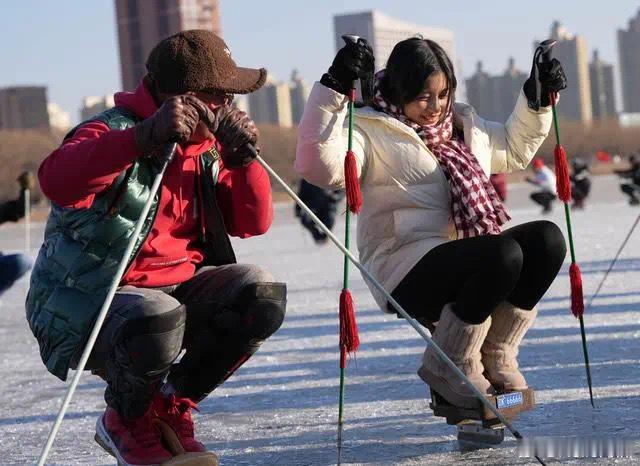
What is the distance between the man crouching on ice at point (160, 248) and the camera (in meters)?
2.96

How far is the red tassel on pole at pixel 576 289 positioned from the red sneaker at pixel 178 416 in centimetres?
119

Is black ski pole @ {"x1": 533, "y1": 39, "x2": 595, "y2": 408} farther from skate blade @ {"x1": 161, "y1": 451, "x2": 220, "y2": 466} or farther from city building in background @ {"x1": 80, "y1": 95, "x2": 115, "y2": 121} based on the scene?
city building in background @ {"x1": 80, "y1": 95, "x2": 115, "y2": 121}

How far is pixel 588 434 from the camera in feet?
11.6

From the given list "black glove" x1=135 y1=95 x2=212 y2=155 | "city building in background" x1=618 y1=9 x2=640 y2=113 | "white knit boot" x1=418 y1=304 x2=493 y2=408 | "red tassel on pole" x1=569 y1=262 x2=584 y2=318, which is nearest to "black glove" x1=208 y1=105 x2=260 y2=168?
"black glove" x1=135 y1=95 x2=212 y2=155

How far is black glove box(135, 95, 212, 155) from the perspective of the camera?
2.84 metres

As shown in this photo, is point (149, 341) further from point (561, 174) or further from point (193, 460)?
point (561, 174)

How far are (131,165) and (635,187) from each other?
48.8 feet

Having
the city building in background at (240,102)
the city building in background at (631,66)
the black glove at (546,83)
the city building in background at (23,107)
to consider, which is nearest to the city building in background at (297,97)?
the city building in background at (240,102)

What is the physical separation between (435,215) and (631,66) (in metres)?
134

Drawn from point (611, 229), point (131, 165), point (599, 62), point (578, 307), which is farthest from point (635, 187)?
point (599, 62)

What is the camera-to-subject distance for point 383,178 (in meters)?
3.68

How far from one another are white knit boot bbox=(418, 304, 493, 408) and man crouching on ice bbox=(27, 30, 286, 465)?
513mm

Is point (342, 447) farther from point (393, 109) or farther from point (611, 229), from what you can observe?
point (611, 229)

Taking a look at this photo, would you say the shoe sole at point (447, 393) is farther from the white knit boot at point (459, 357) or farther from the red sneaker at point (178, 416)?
the red sneaker at point (178, 416)
